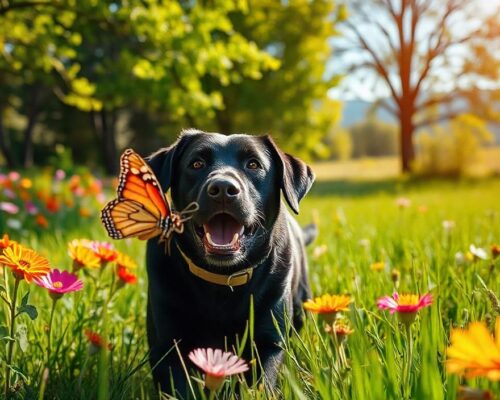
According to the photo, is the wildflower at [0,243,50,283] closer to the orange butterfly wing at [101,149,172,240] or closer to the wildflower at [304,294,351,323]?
the orange butterfly wing at [101,149,172,240]

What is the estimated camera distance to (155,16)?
739 centimetres

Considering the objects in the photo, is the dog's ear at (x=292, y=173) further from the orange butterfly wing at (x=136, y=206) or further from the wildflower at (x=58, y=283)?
the wildflower at (x=58, y=283)

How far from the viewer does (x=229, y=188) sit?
2.14 metres

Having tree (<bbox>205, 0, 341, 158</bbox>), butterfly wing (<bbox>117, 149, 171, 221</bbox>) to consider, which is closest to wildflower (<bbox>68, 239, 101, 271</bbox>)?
butterfly wing (<bbox>117, 149, 171, 221</bbox>)

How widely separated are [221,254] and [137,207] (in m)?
0.50

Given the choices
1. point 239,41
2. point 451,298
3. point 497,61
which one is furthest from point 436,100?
point 451,298

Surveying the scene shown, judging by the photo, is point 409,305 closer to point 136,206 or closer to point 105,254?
point 136,206

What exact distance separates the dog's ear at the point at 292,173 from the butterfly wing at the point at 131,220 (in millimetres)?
916

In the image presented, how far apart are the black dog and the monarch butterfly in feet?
1.31

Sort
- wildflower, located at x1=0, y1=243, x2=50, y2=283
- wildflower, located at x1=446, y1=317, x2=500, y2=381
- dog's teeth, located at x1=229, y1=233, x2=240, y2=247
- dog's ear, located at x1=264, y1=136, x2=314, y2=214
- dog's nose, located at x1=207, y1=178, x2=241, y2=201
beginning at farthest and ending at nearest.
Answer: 1. dog's ear, located at x1=264, y1=136, x2=314, y2=214
2. dog's teeth, located at x1=229, y1=233, x2=240, y2=247
3. dog's nose, located at x1=207, y1=178, x2=241, y2=201
4. wildflower, located at x1=0, y1=243, x2=50, y2=283
5. wildflower, located at x1=446, y1=317, x2=500, y2=381

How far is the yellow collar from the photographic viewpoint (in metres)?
2.28

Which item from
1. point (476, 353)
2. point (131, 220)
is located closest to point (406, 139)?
point (131, 220)

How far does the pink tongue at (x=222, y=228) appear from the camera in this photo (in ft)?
7.57

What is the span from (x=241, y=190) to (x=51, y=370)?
0.94 meters
